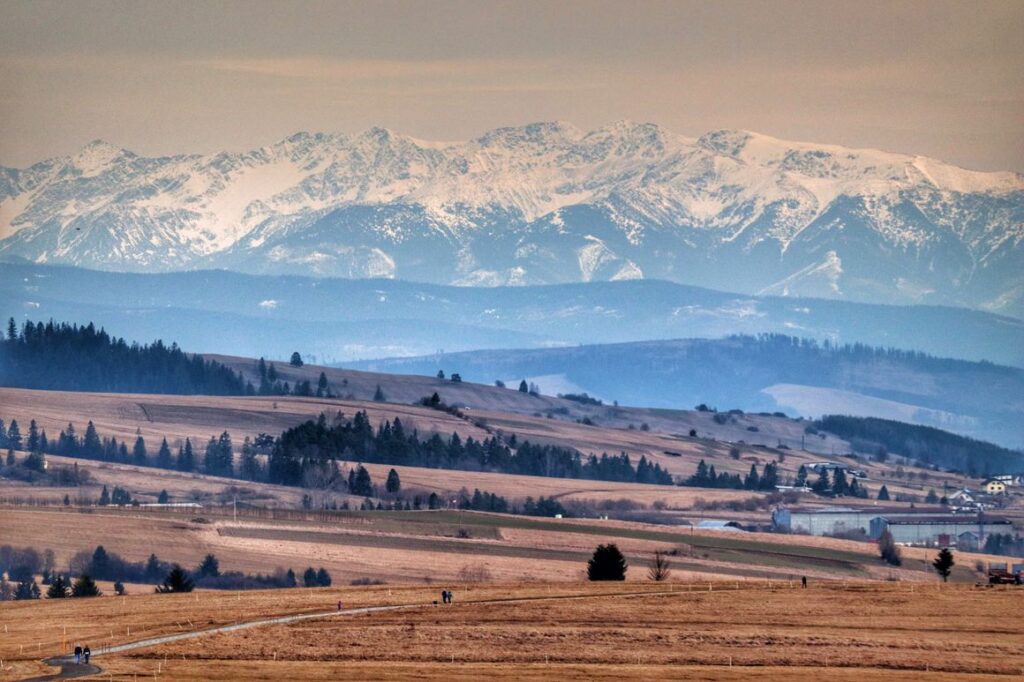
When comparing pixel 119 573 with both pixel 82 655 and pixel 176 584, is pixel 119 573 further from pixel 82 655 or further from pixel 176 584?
pixel 82 655

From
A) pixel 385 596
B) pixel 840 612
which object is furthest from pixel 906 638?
pixel 385 596

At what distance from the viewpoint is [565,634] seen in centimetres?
11175

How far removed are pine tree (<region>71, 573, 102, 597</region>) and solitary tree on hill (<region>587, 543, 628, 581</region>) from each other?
3308 cm

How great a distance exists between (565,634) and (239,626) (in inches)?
657

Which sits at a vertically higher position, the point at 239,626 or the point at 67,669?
the point at 239,626

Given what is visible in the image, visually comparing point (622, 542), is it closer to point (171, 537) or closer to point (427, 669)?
point (171, 537)

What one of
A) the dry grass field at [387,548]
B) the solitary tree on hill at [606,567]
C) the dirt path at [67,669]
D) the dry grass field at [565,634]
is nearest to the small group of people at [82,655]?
the dirt path at [67,669]

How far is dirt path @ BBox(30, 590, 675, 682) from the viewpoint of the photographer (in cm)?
9988

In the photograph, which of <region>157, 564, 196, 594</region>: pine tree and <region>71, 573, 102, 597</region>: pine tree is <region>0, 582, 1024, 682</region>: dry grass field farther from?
<region>71, 573, 102, 597</region>: pine tree

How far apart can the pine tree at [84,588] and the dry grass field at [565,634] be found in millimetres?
11918

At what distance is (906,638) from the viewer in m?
111

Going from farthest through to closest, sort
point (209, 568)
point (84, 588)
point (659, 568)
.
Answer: point (209, 568), point (659, 568), point (84, 588)

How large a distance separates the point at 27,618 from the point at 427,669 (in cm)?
3032

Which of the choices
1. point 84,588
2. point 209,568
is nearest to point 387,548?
point 209,568
